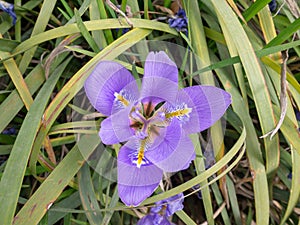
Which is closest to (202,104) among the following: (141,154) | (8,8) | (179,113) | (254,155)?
(179,113)

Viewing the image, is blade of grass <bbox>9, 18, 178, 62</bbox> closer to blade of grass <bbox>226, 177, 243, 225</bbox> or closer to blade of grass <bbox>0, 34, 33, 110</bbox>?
blade of grass <bbox>0, 34, 33, 110</bbox>

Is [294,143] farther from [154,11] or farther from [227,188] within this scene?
[154,11]

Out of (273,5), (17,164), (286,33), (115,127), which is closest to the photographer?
(115,127)

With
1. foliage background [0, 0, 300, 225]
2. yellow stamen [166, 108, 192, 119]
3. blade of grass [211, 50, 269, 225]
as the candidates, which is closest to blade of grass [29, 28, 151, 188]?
foliage background [0, 0, 300, 225]

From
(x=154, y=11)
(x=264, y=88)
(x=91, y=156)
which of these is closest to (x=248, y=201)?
(x=264, y=88)

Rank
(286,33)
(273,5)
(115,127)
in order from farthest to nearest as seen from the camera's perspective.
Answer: (273,5) → (286,33) → (115,127)

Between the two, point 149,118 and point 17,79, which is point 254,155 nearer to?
point 149,118
